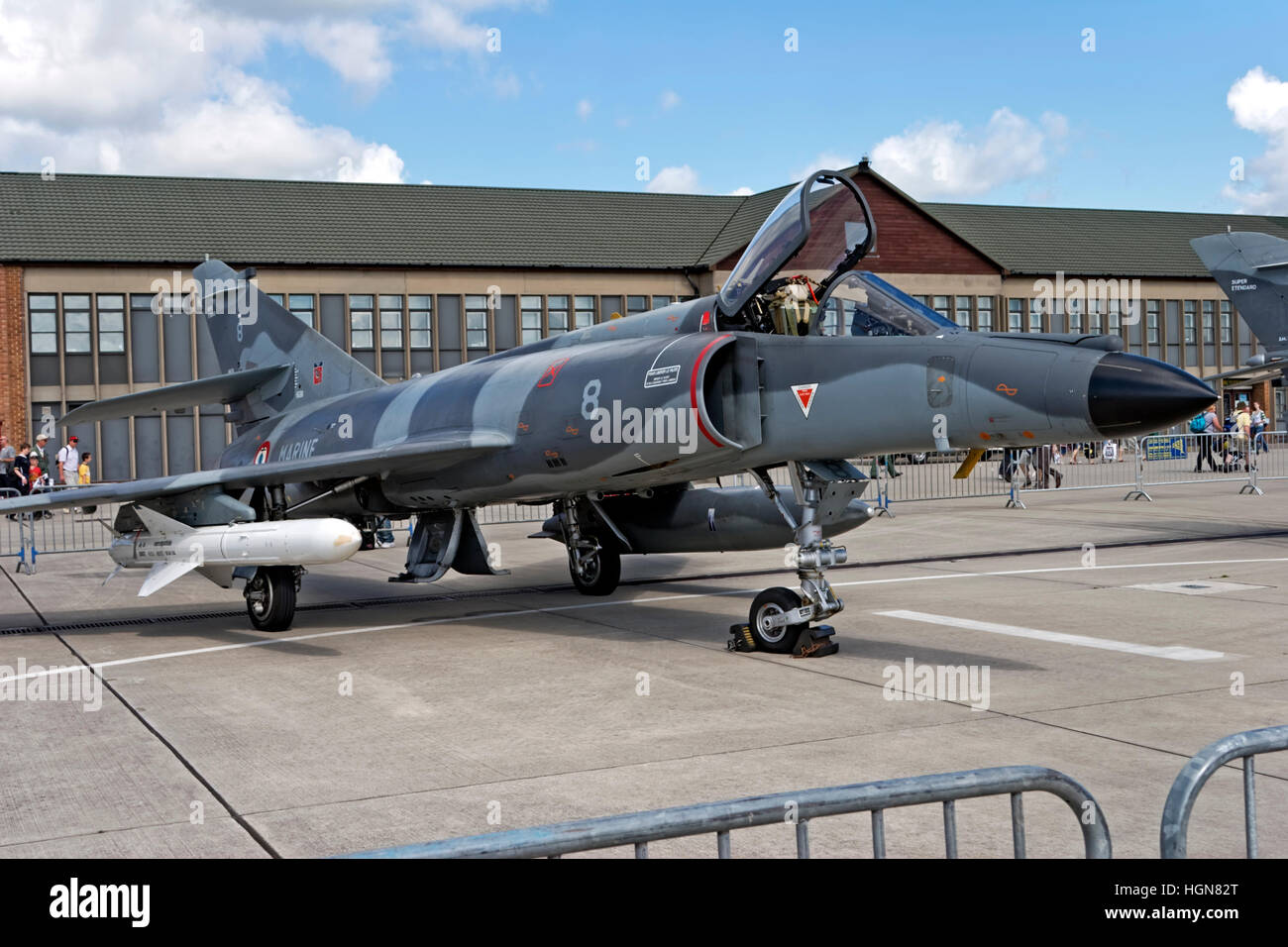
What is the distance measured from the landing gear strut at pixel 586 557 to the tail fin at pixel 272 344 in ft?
9.44

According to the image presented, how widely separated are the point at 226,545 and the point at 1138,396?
7679 millimetres

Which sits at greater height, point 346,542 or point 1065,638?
point 346,542

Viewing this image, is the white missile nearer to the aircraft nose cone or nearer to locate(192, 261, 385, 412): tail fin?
locate(192, 261, 385, 412): tail fin

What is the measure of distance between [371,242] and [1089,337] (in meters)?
40.2

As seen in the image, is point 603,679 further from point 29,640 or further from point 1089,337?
point 29,640

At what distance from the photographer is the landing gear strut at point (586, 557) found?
13.2 metres

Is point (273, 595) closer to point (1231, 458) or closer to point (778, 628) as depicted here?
point (778, 628)

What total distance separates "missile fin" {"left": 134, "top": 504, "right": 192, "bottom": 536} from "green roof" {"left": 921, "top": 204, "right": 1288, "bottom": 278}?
46702 mm

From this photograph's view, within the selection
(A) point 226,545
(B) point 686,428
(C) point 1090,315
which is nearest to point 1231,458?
(C) point 1090,315

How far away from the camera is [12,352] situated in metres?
40.2

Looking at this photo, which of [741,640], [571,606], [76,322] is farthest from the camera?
[76,322]

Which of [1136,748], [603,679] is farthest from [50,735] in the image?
[1136,748]

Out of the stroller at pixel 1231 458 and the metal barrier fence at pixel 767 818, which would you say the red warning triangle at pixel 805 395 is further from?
the stroller at pixel 1231 458

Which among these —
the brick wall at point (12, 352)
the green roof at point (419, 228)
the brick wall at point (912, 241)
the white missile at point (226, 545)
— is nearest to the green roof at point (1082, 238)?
the green roof at point (419, 228)
